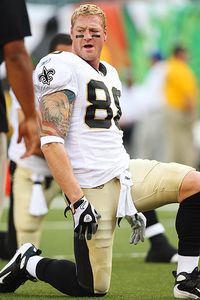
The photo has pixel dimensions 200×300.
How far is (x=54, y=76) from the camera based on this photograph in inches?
200

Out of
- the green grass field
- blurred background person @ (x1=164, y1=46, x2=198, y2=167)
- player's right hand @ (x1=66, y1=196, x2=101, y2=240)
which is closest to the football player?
player's right hand @ (x1=66, y1=196, x2=101, y2=240)

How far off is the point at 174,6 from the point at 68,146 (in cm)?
1241

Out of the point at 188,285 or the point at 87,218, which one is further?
the point at 188,285

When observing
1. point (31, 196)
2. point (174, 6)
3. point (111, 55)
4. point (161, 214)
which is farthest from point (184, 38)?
point (31, 196)

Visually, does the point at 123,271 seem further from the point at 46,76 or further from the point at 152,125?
the point at 152,125

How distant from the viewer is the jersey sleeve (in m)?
5.09

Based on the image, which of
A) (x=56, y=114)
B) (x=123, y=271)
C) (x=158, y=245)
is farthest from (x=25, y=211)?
(x=56, y=114)

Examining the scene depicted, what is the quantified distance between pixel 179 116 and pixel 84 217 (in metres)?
10.4

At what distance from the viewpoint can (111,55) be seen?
16.2 meters

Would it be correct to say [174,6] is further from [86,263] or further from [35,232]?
[86,263]

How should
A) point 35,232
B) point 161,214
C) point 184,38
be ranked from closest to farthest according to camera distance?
point 35,232 → point 161,214 → point 184,38

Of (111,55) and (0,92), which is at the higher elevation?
(0,92)

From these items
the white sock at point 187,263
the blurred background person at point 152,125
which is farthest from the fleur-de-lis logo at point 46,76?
the blurred background person at point 152,125

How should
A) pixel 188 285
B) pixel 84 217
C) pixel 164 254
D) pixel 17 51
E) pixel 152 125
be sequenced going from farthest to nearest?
pixel 152 125
pixel 164 254
pixel 188 285
pixel 17 51
pixel 84 217
